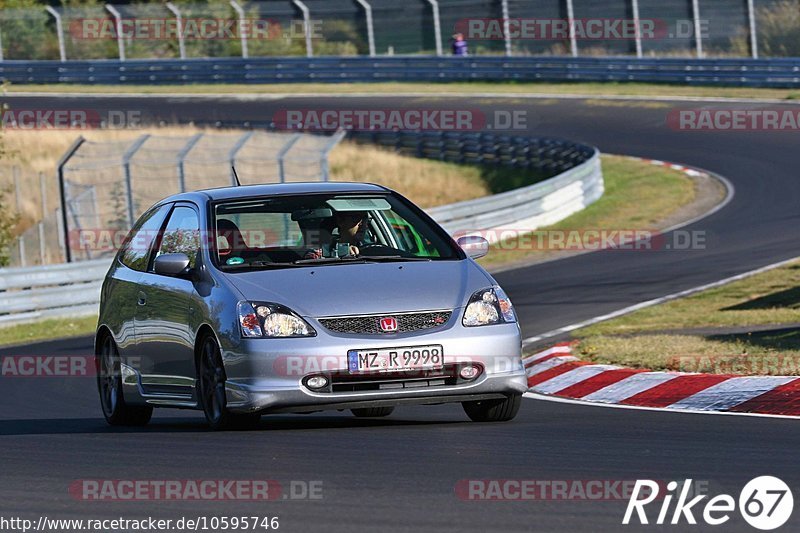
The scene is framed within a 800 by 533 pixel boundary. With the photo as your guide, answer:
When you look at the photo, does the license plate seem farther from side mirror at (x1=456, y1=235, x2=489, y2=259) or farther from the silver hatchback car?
side mirror at (x1=456, y1=235, x2=489, y2=259)

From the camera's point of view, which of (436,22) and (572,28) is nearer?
(572,28)

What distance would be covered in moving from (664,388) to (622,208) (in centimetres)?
1642

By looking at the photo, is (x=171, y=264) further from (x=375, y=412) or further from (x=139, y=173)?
(x=139, y=173)

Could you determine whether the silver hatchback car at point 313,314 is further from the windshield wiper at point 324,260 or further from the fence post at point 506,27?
the fence post at point 506,27

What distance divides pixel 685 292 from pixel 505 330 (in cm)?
934

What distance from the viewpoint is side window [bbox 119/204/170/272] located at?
10102 mm

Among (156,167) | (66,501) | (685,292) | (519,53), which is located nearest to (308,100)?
(519,53)

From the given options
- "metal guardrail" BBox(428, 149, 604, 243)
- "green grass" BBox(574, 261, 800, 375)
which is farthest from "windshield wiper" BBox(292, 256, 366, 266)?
"metal guardrail" BBox(428, 149, 604, 243)

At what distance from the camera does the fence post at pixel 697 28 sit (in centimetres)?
4128

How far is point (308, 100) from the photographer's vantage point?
44969 mm

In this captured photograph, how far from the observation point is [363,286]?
8.49m

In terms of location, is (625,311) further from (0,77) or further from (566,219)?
(0,77)

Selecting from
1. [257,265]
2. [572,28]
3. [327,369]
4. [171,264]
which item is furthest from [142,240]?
[572,28]

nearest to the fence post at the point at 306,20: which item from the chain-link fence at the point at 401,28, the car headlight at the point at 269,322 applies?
the chain-link fence at the point at 401,28
